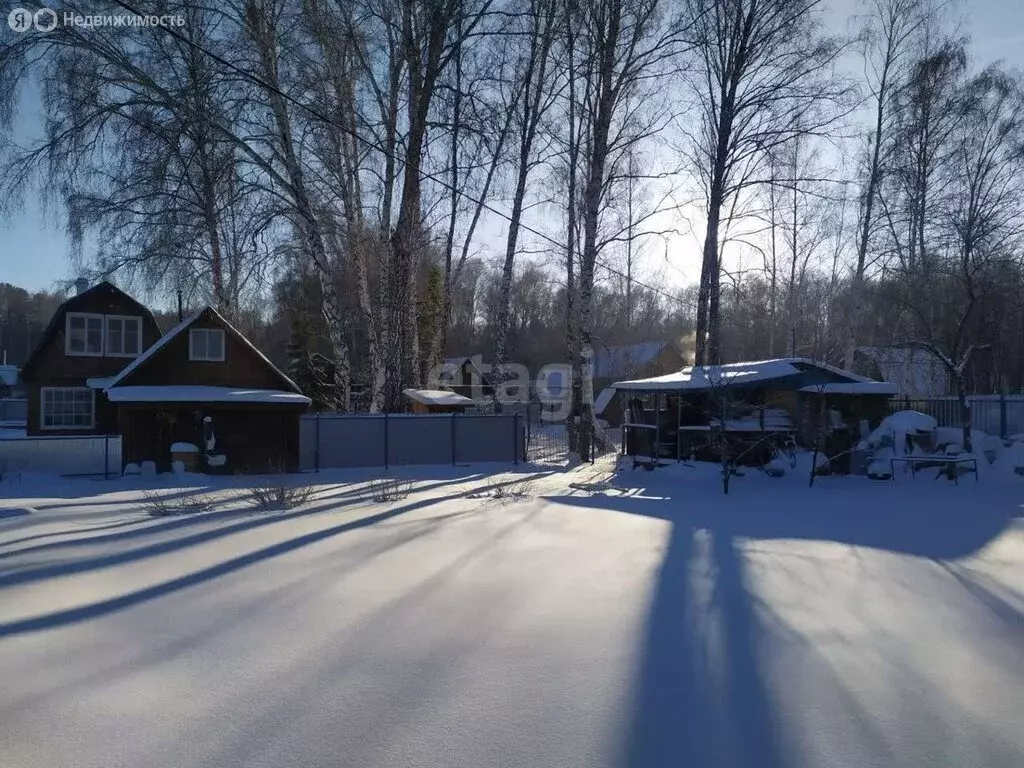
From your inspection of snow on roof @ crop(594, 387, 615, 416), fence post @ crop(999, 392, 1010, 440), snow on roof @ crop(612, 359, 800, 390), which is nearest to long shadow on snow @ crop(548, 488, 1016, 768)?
snow on roof @ crop(612, 359, 800, 390)

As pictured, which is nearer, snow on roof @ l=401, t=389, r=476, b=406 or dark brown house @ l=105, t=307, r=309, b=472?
dark brown house @ l=105, t=307, r=309, b=472

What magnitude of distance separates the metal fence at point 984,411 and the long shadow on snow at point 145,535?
1610 cm

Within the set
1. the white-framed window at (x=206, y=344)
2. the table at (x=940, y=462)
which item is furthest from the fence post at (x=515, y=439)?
the table at (x=940, y=462)

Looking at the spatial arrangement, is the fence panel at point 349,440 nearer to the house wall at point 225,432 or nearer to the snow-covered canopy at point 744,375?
the house wall at point 225,432

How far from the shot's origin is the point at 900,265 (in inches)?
1035

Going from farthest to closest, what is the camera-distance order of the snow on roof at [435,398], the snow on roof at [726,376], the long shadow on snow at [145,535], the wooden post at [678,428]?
the snow on roof at [435,398] → the wooden post at [678,428] → the snow on roof at [726,376] → the long shadow on snow at [145,535]

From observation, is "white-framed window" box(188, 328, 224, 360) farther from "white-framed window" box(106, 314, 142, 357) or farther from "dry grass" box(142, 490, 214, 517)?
"white-framed window" box(106, 314, 142, 357)

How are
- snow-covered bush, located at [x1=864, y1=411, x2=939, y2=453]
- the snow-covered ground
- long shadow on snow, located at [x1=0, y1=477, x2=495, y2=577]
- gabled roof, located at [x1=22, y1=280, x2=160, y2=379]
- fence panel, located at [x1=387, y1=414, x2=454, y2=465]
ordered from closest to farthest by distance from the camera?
the snow-covered ground < long shadow on snow, located at [x1=0, y1=477, x2=495, y2=577] < snow-covered bush, located at [x1=864, y1=411, x2=939, y2=453] < fence panel, located at [x1=387, y1=414, x2=454, y2=465] < gabled roof, located at [x1=22, y1=280, x2=160, y2=379]

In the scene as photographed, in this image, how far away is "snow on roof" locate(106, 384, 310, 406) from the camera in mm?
19312

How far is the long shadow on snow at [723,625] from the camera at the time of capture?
3.89 metres

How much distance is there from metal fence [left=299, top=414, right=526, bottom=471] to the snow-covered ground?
11291 millimetres

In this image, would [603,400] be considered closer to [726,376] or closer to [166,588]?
[726,376]

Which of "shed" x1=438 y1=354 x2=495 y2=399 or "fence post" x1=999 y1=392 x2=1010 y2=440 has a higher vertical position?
"shed" x1=438 y1=354 x2=495 y2=399

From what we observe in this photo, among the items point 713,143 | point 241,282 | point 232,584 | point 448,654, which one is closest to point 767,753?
point 448,654
